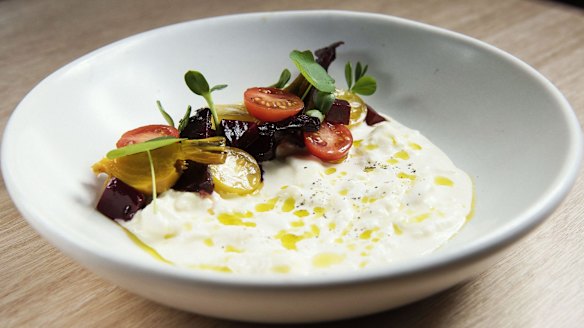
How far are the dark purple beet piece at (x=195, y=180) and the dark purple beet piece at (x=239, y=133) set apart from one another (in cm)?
16

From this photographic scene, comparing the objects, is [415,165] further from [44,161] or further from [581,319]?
[44,161]

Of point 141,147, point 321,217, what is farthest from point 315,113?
point 141,147

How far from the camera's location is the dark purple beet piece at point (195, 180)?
177 centimetres

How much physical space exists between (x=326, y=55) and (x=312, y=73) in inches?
13.3

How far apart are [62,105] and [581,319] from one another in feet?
4.93

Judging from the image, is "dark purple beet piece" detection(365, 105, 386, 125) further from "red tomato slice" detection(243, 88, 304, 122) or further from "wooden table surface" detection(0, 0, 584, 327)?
"wooden table surface" detection(0, 0, 584, 327)

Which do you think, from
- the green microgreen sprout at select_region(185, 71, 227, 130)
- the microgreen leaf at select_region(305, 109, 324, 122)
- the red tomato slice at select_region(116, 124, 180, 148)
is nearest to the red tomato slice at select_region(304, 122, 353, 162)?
the microgreen leaf at select_region(305, 109, 324, 122)

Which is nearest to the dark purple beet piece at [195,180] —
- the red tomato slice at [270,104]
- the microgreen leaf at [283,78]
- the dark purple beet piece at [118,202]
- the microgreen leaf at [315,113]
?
the dark purple beet piece at [118,202]

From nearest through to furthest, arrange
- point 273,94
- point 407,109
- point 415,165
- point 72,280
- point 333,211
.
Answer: point 72,280 < point 333,211 < point 415,165 < point 273,94 < point 407,109

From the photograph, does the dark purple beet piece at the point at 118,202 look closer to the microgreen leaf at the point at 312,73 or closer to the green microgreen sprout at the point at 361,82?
the microgreen leaf at the point at 312,73

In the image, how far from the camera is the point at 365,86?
2.31 m

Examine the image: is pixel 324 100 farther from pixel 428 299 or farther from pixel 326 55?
pixel 428 299

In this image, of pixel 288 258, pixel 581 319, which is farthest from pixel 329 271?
pixel 581 319

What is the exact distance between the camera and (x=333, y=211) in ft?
5.71
